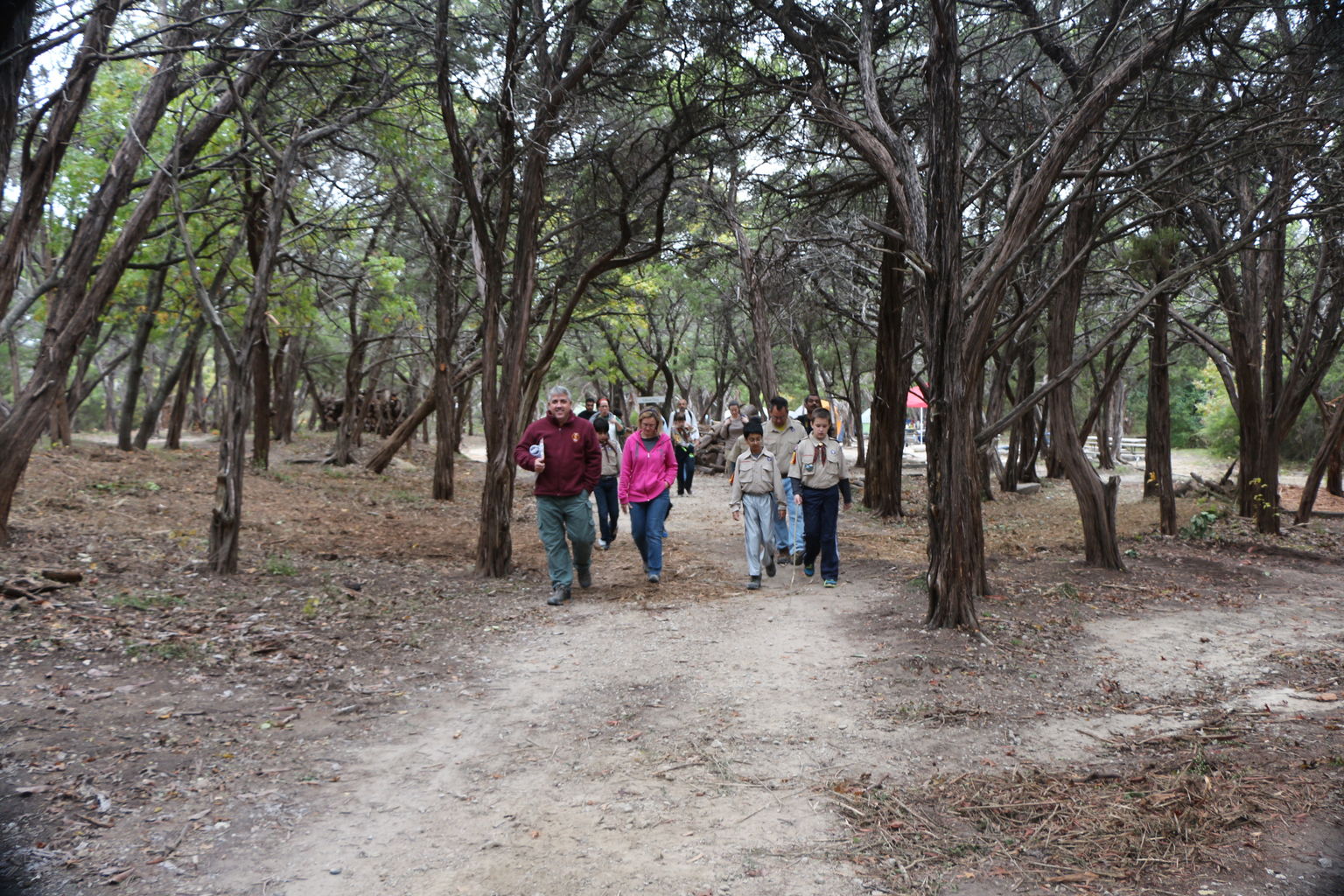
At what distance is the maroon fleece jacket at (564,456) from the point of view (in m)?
8.91

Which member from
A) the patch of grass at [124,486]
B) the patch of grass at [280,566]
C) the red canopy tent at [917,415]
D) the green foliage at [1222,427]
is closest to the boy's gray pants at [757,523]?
the patch of grass at [280,566]

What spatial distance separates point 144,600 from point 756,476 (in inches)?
225

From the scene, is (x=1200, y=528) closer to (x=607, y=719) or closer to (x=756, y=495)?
(x=756, y=495)

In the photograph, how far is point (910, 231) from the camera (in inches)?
295

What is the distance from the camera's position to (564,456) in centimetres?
892

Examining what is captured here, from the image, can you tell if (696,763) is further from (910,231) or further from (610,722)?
(910,231)

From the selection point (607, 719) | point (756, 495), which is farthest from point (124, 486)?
point (607, 719)

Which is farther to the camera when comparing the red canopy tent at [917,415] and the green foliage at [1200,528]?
the red canopy tent at [917,415]

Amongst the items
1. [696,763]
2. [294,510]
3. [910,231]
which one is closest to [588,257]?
[294,510]

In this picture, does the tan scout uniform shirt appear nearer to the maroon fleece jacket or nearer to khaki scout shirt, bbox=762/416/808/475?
khaki scout shirt, bbox=762/416/808/475

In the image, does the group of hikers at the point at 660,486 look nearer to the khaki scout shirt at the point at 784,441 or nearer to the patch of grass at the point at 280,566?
the khaki scout shirt at the point at 784,441

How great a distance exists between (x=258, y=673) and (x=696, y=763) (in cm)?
309

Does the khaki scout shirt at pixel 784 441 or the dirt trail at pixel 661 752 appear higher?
the khaki scout shirt at pixel 784 441

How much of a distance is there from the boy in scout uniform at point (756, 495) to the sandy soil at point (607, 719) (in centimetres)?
44
